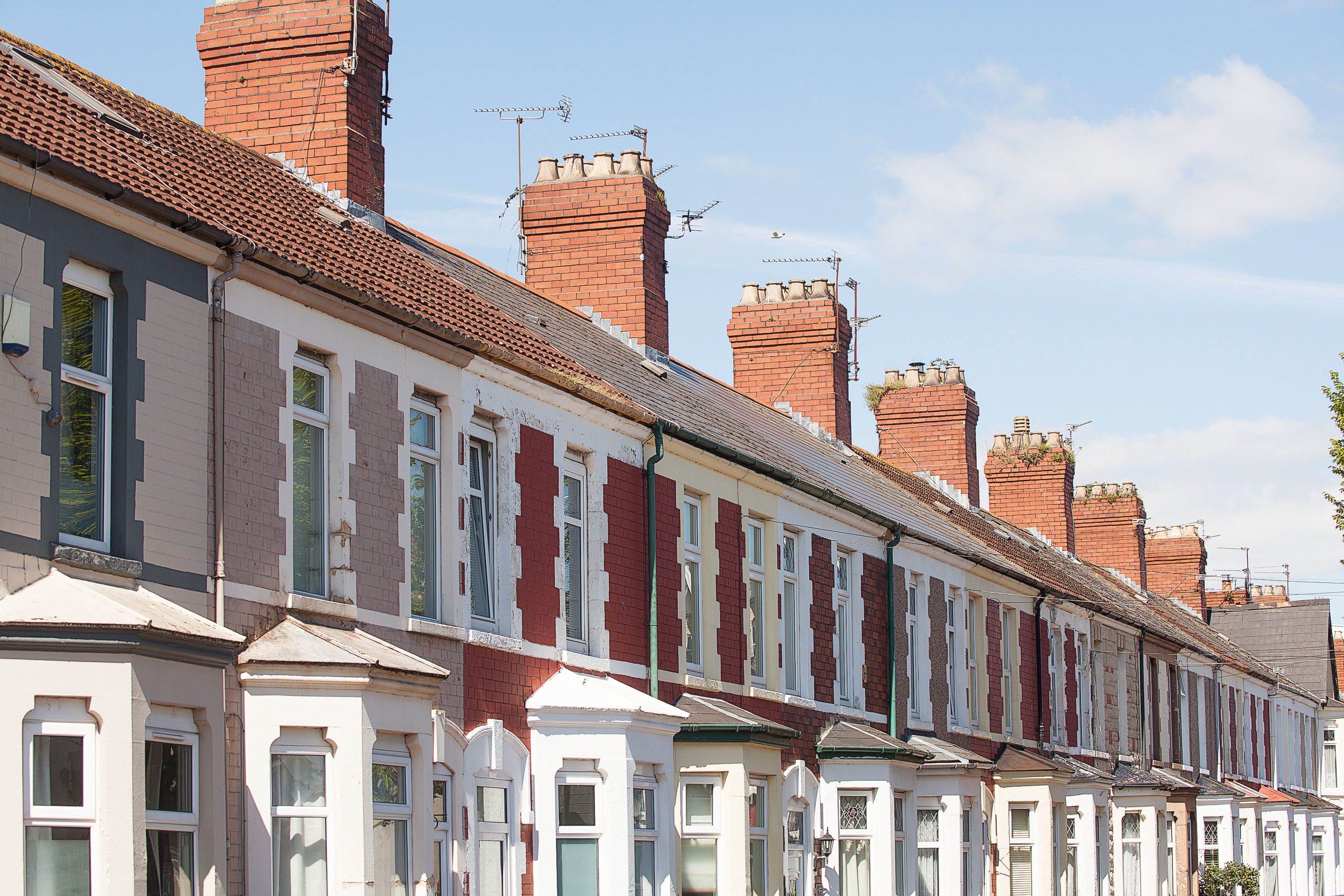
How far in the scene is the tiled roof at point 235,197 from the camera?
11688mm

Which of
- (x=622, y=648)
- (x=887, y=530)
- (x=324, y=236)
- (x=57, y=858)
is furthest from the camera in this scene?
(x=887, y=530)

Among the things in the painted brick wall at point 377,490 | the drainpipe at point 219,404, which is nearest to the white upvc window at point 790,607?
the painted brick wall at point 377,490

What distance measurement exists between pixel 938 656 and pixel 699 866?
9196 millimetres

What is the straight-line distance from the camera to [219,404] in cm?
1219

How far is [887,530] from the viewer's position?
24.9 meters

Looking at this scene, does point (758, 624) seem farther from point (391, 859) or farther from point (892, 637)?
point (391, 859)

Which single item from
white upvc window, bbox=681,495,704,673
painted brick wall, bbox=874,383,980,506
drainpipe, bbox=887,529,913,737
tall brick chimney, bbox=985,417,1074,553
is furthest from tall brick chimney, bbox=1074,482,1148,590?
white upvc window, bbox=681,495,704,673

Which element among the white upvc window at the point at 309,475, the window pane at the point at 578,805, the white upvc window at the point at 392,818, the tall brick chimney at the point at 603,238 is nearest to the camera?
the white upvc window at the point at 392,818

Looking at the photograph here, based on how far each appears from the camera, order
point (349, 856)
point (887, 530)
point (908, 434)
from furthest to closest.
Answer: point (908, 434)
point (887, 530)
point (349, 856)

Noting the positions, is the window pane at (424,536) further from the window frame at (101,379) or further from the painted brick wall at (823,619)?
the painted brick wall at (823,619)

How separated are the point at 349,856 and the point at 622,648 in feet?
20.2

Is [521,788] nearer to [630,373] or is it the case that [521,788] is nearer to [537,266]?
[630,373]

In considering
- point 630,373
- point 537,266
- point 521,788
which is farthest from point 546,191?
point 521,788

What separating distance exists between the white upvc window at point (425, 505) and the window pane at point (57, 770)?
186 inches
